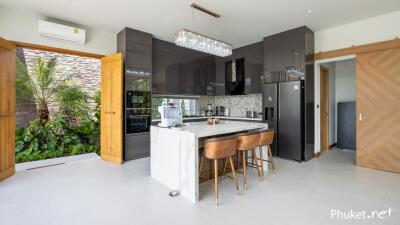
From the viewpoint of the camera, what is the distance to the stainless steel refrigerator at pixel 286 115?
409 cm

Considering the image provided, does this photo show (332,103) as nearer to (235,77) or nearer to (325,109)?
(325,109)

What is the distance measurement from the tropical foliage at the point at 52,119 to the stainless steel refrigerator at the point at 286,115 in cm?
474

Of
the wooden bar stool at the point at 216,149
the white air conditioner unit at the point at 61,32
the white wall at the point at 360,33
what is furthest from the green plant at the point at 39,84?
the white wall at the point at 360,33

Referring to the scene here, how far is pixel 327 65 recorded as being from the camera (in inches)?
201

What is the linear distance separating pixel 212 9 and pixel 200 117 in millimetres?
3079

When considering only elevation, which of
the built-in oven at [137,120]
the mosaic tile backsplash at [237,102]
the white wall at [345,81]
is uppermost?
the white wall at [345,81]

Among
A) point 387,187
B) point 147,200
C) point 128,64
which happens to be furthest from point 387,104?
point 128,64

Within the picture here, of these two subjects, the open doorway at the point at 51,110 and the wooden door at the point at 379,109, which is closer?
the wooden door at the point at 379,109

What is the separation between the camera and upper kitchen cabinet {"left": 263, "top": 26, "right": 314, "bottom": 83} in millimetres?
4074

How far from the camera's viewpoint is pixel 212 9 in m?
3.33

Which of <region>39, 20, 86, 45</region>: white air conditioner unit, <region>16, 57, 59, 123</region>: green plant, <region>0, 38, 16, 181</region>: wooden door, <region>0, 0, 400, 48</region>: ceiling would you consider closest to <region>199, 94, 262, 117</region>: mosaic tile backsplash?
<region>0, 0, 400, 48</region>: ceiling

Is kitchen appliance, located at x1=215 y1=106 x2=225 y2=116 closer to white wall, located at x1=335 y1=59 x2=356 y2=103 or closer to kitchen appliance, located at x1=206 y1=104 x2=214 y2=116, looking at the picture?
kitchen appliance, located at x1=206 y1=104 x2=214 y2=116

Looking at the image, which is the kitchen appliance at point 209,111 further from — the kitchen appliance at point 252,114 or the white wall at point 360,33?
the white wall at point 360,33

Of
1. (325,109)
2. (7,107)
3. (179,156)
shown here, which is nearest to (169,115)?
(179,156)
